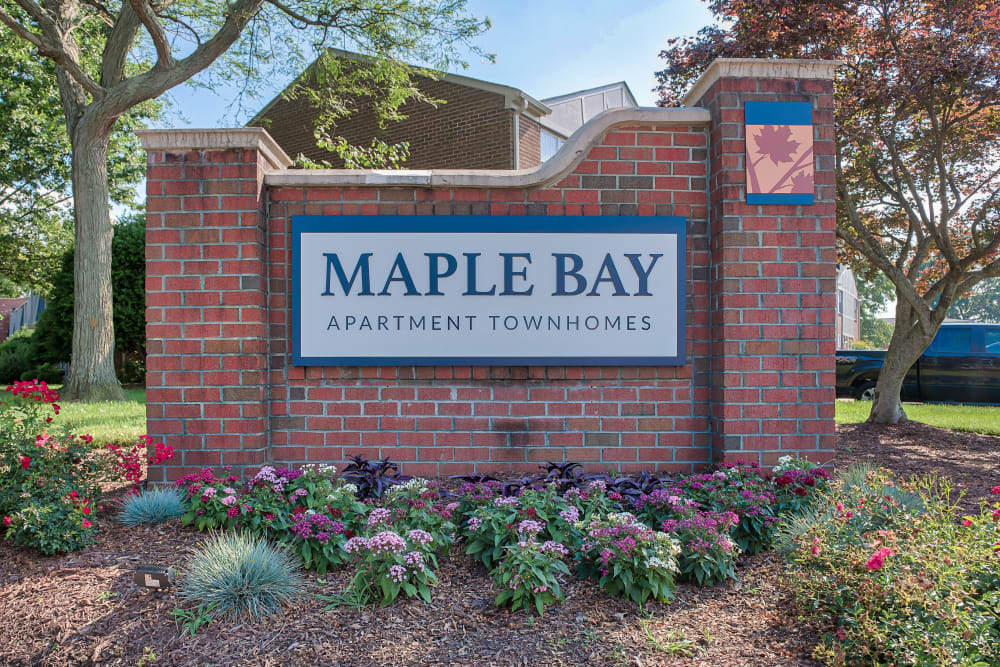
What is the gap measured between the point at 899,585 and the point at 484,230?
3.04 metres

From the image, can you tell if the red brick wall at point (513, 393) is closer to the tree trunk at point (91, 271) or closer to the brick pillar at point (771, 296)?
the brick pillar at point (771, 296)

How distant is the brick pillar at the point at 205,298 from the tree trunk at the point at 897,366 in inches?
270

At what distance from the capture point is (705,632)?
2.67m

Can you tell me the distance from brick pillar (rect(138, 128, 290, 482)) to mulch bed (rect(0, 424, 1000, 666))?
114cm

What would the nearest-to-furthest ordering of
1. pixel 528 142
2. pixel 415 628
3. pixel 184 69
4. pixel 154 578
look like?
pixel 415 628 → pixel 154 578 → pixel 184 69 → pixel 528 142

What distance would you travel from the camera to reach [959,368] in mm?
11641

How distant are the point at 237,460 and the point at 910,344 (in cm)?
720

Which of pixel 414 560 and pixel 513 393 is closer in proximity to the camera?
pixel 414 560

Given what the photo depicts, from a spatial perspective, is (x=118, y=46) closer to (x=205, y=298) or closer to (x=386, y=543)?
(x=205, y=298)

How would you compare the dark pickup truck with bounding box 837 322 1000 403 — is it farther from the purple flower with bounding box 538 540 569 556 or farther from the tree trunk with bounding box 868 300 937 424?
the purple flower with bounding box 538 540 569 556

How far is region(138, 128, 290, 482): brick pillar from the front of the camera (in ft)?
13.9

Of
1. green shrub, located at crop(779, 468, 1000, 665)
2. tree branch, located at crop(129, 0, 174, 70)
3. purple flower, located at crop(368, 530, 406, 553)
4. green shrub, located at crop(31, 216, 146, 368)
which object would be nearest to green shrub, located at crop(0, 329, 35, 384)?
green shrub, located at crop(31, 216, 146, 368)

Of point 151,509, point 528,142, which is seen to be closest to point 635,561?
point 151,509

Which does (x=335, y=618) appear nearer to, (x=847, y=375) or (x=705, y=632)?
(x=705, y=632)
